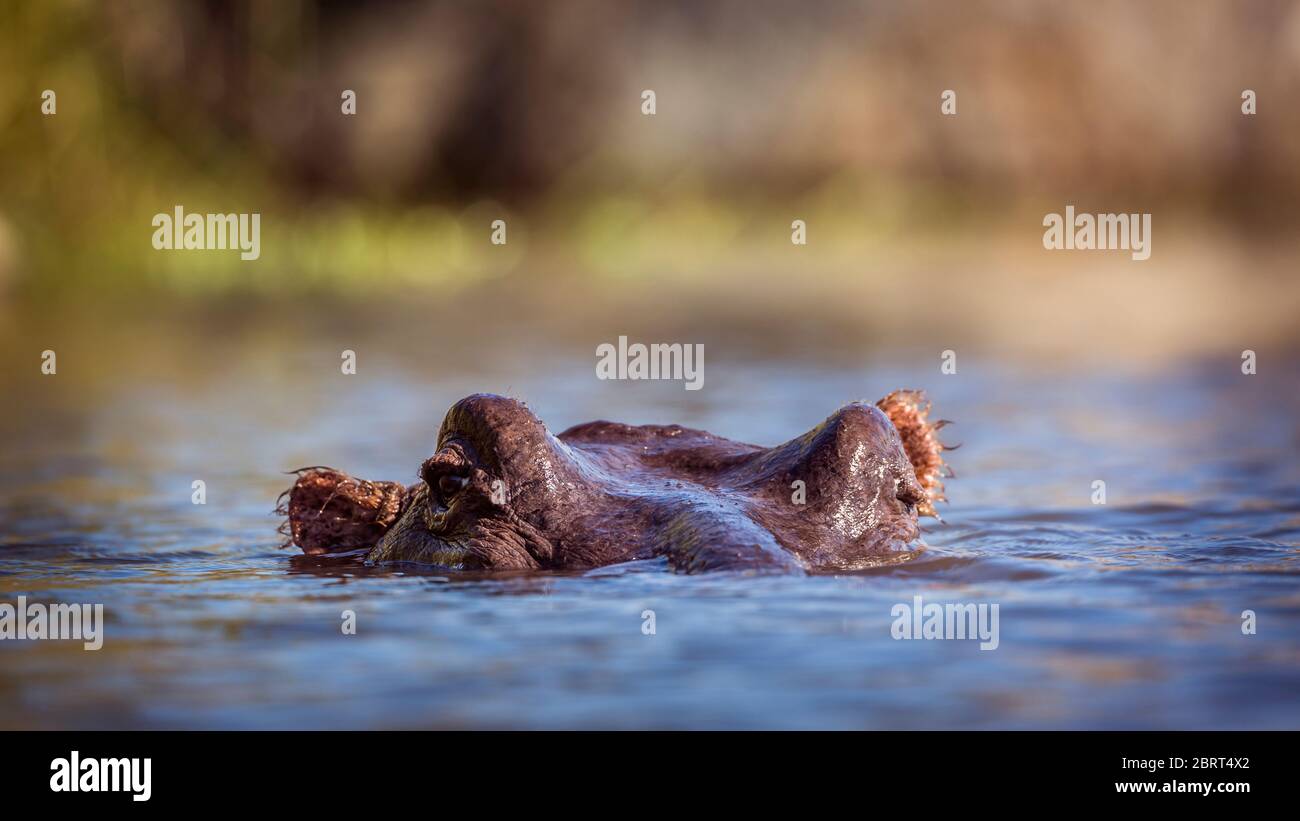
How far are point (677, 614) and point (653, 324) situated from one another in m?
13.6

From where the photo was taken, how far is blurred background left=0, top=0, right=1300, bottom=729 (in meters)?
6.18

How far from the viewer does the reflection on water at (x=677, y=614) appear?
5.64m

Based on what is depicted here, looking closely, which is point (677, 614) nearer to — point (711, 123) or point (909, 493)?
point (909, 493)

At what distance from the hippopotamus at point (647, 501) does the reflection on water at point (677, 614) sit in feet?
0.49

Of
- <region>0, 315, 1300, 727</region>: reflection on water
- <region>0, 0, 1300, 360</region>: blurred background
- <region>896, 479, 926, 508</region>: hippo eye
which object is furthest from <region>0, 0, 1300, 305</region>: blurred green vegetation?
<region>896, 479, 926, 508</region>: hippo eye

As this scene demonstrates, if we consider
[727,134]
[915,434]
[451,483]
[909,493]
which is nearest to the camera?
[451,483]

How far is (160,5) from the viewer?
27.4 metres

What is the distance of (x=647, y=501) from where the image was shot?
7449 mm

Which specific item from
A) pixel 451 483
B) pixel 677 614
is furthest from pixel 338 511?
pixel 677 614

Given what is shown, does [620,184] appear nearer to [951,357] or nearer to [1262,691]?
[951,357]

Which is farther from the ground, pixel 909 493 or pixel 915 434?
pixel 915 434

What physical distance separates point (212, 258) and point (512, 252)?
15.7ft

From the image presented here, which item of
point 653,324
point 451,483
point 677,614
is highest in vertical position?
point 653,324

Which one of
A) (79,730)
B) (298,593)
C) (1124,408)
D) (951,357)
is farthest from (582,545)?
(951,357)
